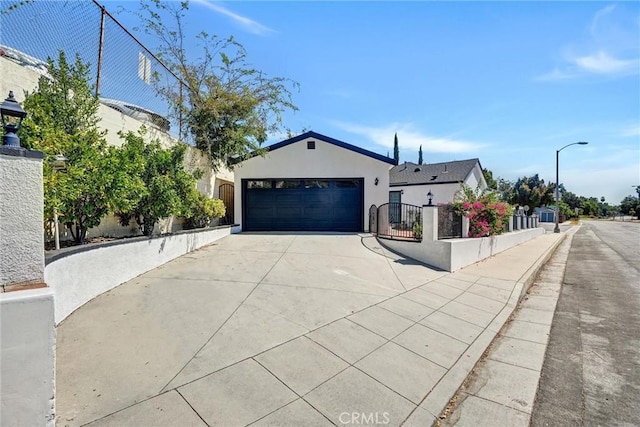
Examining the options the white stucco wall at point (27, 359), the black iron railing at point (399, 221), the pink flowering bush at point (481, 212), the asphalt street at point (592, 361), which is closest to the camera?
the white stucco wall at point (27, 359)

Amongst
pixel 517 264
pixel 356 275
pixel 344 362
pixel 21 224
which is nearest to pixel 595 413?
pixel 344 362

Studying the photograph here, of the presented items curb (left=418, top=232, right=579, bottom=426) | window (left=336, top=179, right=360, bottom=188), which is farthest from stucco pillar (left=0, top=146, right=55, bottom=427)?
window (left=336, top=179, right=360, bottom=188)

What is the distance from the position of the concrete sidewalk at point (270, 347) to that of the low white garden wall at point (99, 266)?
0.18 meters

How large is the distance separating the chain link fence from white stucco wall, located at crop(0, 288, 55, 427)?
15.3 ft

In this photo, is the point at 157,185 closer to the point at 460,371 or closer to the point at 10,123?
the point at 10,123

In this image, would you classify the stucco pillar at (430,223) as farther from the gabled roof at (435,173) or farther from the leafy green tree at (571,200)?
the leafy green tree at (571,200)

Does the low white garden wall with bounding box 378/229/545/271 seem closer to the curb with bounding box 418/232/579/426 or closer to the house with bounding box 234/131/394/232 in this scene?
the curb with bounding box 418/232/579/426

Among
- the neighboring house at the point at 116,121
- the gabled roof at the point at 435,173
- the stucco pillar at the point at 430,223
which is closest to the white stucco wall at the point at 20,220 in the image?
the neighboring house at the point at 116,121

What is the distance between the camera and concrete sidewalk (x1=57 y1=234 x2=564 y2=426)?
2.50 metres

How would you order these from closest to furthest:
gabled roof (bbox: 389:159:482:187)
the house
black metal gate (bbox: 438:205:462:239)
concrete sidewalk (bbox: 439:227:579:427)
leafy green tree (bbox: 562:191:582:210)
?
concrete sidewalk (bbox: 439:227:579:427), black metal gate (bbox: 438:205:462:239), the house, gabled roof (bbox: 389:159:482:187), leafy green tree (bbox: 562:191:582:210)

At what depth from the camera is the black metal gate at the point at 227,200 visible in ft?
41.2

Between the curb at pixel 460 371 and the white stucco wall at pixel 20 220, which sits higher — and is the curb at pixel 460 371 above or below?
below

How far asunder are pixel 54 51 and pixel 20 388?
5.72 m

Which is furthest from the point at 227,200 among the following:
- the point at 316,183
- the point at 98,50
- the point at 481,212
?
the point at 481,212
